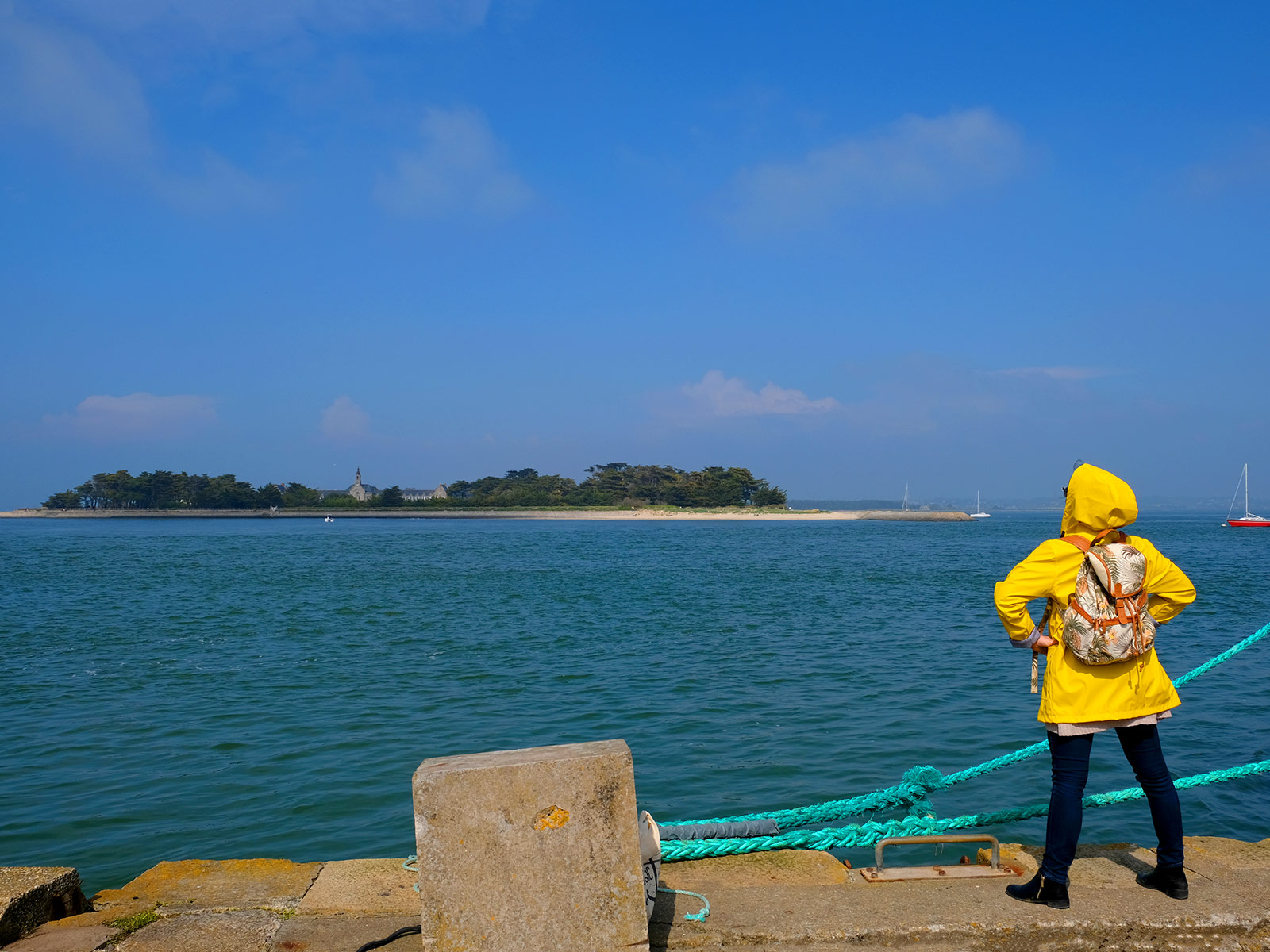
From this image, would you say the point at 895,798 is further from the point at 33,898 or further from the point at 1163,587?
the point at 33,898

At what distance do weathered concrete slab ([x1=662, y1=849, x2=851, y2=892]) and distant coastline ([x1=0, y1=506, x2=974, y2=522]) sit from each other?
457 feet

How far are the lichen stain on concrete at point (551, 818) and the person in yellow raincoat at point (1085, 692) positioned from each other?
2000mm

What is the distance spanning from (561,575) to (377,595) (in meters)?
9.87

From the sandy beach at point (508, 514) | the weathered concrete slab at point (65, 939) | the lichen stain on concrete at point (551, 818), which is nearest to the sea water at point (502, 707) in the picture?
the weathered concrete slab at point (65, 939)

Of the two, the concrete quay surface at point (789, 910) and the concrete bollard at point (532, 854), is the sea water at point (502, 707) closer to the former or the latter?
the concrete quay surface at point (789, 910)

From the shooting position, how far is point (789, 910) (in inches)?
149

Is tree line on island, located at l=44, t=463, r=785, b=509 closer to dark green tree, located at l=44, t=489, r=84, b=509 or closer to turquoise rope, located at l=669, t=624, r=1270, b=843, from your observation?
dark green tree, located at l=44, t=489, r=84, b=509

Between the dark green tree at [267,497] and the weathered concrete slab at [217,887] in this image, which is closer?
the weathered concrete slab at [217,887]

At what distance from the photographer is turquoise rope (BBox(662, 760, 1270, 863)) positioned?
461 centimetres

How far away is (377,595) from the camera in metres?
27.9

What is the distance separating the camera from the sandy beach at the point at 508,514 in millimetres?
149250

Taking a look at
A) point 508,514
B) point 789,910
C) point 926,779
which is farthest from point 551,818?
point 508,514

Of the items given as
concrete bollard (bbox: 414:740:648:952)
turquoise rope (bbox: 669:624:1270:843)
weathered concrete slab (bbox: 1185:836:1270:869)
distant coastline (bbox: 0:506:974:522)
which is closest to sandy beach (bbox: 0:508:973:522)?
distant coastline (bbox: 0:506:974:522)

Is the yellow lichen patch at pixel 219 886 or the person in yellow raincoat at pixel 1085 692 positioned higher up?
the person in yellow raincoat at pixel 1085 692
